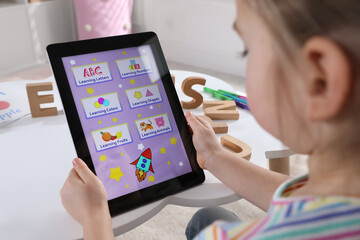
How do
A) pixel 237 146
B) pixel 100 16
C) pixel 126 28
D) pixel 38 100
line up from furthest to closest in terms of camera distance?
pixel 126 28 → pixel 100 16 → pixel 38 100 → pixel 237 146

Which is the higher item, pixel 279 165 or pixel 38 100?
pixel 38 100

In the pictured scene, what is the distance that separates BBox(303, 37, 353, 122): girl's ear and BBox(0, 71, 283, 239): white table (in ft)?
1.17

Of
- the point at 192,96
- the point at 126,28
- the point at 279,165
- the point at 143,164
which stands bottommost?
the point at 279,165

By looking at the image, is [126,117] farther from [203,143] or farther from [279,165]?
[279,165]

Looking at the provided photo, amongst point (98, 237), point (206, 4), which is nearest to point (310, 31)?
point (98, 237)

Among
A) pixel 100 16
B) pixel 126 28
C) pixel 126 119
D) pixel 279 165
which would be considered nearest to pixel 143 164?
pixel 126 119

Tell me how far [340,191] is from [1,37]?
107 inches

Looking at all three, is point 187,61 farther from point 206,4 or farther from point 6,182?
point 6,182

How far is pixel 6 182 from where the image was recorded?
69 cm

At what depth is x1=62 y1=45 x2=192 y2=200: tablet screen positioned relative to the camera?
64 centimetres

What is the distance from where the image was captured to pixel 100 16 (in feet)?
8.91

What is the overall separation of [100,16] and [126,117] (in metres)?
2.20

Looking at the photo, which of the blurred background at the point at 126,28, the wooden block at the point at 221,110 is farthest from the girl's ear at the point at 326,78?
the blurred background at the point at 126,28

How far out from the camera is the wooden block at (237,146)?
29.7 inches
